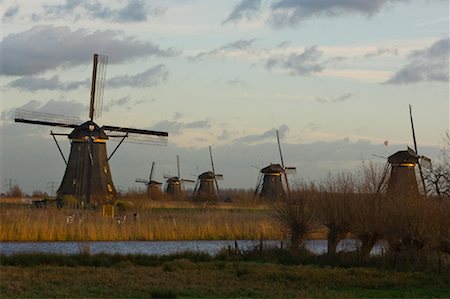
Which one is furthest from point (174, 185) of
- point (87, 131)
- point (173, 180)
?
point (87, 131)

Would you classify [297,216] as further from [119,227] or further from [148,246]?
[119,227]

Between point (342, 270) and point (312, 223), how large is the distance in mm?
5293

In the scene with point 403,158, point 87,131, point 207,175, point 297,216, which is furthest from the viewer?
point 207,175

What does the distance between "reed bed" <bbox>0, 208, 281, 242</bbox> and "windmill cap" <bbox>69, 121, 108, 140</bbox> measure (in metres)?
11.2

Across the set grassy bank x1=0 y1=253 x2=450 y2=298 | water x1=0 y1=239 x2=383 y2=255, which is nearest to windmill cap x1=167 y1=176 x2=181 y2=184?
water x1=0 y1=239 x2=383 y2=255

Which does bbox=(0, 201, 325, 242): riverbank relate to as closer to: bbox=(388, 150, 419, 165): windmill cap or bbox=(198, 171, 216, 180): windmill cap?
bbox=(388, 150, 419, 165): windmill cap

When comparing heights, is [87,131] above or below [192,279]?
above

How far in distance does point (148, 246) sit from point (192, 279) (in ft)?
39.0

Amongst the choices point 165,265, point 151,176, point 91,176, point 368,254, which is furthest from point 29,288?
point 151,176

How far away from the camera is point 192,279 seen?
17.4 m

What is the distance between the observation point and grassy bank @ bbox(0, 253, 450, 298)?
601 inches

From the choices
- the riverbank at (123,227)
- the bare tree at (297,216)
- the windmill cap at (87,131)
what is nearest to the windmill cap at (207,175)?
the windmill cap at (87,131)

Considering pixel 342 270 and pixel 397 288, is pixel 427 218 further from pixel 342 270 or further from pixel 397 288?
pixel 397 288

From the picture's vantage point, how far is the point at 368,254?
913 inches
